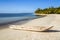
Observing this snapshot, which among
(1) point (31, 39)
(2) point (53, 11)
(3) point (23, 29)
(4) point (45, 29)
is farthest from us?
(2) point (53, 11)

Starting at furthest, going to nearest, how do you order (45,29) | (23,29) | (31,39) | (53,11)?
(53,11) → (23,29) → (45,29) → (31,39)

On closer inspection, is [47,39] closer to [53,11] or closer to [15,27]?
[15,27]

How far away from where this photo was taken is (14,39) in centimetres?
835

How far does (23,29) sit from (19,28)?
16.5 inches

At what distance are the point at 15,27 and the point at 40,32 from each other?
7.78 feet

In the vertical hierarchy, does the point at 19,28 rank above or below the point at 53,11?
above

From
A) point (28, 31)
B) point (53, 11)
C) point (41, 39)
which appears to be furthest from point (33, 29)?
point (53, 11)

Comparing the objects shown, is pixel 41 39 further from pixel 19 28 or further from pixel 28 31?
pixel 19 28

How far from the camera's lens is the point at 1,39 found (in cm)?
846

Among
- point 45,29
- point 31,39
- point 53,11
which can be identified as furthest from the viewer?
point 53,11

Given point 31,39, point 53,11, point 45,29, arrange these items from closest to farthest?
point 31,39
point 45,29
point 53,11

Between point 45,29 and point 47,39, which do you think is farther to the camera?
point 45,29

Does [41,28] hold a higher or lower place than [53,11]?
higher

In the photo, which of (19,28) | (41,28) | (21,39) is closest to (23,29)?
(19,28)
